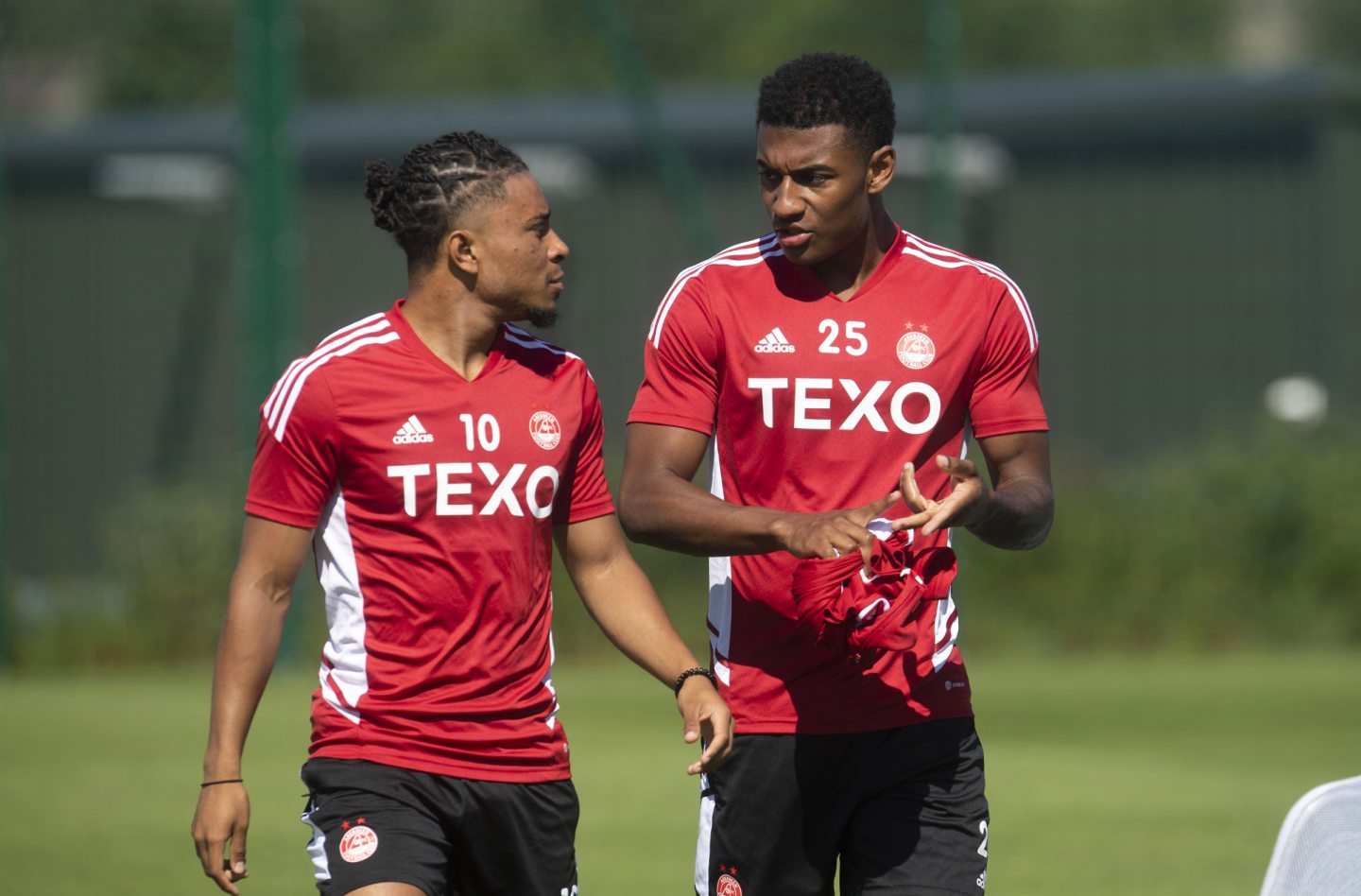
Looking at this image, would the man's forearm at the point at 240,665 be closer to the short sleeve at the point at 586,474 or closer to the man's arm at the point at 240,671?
the man's arm at the point at 240,671

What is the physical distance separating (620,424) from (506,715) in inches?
609

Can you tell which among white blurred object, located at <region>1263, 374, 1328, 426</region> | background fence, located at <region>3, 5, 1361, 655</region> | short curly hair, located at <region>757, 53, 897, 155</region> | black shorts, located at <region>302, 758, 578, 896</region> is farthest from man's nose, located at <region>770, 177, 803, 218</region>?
white blurred object, located at <region>1263, 374, 1328, 426</region>

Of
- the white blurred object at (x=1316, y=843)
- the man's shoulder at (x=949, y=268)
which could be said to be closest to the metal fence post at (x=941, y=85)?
the man's shoulder at (x=949, y=268)

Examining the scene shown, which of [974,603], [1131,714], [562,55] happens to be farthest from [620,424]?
[562,55]

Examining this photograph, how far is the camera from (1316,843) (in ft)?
14.1

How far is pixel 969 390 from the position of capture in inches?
199

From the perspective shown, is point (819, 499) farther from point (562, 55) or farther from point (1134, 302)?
point (562, 55)

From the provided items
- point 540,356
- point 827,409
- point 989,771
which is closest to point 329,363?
point 540,356

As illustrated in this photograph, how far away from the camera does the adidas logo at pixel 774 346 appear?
16.2 ft

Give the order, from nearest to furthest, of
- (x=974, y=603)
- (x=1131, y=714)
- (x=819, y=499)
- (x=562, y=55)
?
(x=819, y=499), (x=1131, y=714), (x=974, y=603), (x=562, y=55)

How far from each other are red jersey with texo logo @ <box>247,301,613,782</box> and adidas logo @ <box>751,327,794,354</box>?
2.02ft

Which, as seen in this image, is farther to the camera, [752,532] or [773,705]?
[773,705]

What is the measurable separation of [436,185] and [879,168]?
41.3 inches

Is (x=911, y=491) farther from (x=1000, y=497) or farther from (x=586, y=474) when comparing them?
(x=586, y=474)
